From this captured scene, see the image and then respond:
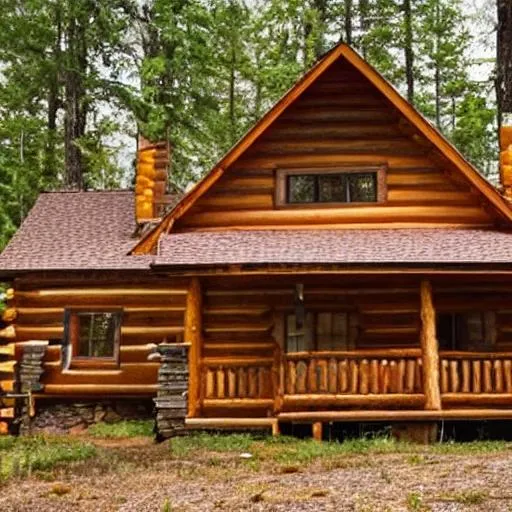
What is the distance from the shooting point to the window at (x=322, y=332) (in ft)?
58.7

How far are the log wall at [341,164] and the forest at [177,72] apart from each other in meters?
11.6

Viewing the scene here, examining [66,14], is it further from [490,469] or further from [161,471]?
[490,469]

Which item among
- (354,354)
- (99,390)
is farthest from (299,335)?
(99,390)

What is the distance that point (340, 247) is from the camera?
16.0 m

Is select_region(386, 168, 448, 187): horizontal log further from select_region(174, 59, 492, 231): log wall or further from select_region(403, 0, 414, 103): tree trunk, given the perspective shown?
select_region(403, 0, 414, 103): tree trunk

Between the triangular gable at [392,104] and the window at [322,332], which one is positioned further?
the window at [322,332]

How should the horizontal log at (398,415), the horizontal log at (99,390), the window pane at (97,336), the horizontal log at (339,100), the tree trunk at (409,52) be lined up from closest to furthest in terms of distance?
the horizontal log at (398,415)
the horizontal log at (339,100)
the horizontal log at (99,390)
the window pane at (97,336)
the tree trunk at (409,52)

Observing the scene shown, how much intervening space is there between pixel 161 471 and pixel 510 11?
1675cm

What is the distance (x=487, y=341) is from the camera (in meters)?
17.9

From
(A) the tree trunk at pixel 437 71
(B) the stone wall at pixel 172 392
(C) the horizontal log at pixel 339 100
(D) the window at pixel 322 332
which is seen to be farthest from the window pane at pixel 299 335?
(A) the tree trunk at pixel 437 71

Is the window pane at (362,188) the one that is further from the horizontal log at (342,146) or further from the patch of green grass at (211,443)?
the patch of green grass at (211,443)

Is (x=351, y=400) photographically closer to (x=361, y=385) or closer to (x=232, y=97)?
(x=361, y=385)

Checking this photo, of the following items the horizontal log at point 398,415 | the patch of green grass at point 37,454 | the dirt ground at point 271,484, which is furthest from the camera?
the horizontal log at point 398,415

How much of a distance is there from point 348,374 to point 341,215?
4198 mm
